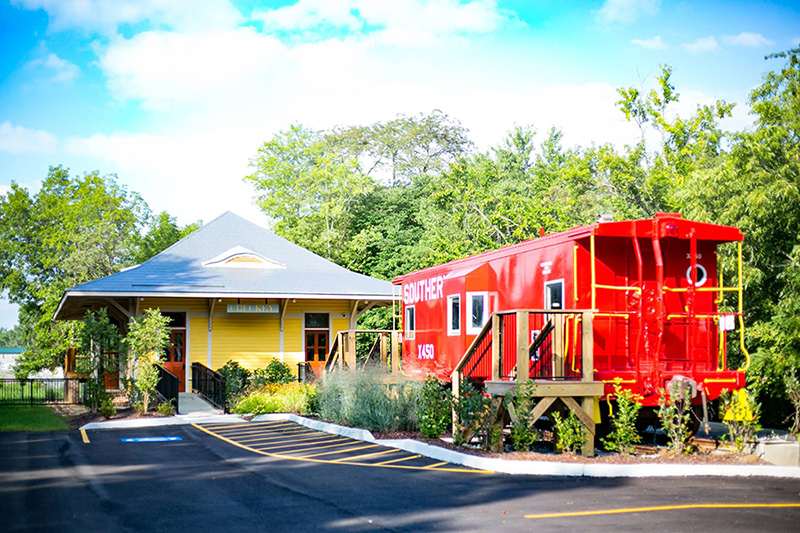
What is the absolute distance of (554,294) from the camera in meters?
13.5

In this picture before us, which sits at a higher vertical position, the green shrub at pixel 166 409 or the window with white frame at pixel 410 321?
the window with white frame at pixel 410 321

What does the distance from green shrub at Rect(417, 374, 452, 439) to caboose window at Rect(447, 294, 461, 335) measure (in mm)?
2610

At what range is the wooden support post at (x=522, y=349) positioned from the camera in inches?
459

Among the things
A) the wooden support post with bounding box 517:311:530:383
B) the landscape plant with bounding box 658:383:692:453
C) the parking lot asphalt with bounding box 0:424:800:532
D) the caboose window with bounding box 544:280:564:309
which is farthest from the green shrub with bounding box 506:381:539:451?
the caboose window with bounding box 544:280:564:309

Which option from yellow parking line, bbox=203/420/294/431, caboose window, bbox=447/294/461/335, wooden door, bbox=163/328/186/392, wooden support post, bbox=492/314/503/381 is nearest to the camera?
wooden support post, bbox=492/314/503/381

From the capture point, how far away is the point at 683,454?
12031 mm

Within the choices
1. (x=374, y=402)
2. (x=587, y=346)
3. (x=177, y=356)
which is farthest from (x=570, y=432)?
(x=177, y=356)

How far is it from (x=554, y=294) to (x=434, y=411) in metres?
3.13

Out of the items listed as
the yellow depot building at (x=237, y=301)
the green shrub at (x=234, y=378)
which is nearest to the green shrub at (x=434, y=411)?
the green shrub at (x=234, y=378)

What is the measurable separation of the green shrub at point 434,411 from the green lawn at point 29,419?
1012cm

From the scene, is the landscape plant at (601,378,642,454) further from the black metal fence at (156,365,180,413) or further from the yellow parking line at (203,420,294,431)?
the black metal fence at (156,365,180,413)

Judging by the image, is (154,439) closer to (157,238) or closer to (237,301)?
(237,301)

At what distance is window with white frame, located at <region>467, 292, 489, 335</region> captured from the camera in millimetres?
16078

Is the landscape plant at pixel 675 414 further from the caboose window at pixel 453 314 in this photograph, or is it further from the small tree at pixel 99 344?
the small tree at pixel 99 344
